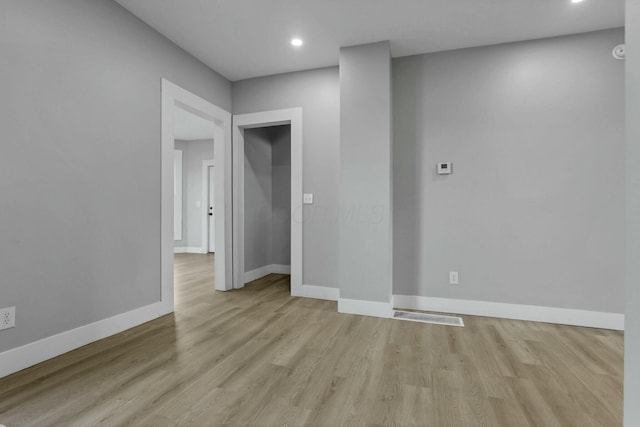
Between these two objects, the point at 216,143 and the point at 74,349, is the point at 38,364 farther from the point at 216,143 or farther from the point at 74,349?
the point at 216,143

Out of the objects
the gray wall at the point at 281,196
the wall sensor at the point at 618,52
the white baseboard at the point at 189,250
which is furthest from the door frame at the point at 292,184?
the white baseboard at the point at 189,250

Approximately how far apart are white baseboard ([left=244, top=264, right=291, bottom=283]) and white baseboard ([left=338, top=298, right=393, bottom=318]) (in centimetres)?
174

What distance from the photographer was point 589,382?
6.17ft

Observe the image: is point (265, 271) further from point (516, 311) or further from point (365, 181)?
point (516, 311)

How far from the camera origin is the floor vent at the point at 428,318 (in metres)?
2.91

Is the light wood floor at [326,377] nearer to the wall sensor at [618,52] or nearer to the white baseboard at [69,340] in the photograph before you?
the white baseboard at [69,340]

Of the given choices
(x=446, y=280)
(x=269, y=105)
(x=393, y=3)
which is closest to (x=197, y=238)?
(x=269, y=105)

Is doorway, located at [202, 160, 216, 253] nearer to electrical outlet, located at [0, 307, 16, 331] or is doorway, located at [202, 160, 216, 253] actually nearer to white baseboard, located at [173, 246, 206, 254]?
white baseboard, located at [173, 246, 206, 254]

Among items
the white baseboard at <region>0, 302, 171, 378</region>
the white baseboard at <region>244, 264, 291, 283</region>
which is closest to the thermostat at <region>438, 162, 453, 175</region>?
the white baseboard at <region>244, 264, 291, 283</region>

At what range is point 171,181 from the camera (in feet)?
10.2

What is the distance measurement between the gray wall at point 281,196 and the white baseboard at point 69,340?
7.52 feet

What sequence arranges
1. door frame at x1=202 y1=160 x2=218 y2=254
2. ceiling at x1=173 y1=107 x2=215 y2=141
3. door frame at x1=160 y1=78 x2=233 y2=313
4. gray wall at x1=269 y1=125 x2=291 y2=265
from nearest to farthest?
door frame at x1=160 y1=78 x2=233 y2=313
gray wall at x1=269 y1=125 x2=291 y2=265
ceiling at x1=173 y1=107 x2=215 y2=141
door frame at x1=202 y1=160 x2=218 y2=254

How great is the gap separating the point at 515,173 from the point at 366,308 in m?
1.99

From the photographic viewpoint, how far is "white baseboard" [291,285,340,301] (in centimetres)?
364
